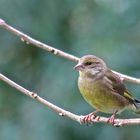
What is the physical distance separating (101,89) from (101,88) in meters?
0.01

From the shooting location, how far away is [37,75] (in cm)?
804

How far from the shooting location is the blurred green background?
7.60 m

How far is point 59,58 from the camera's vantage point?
7816mm

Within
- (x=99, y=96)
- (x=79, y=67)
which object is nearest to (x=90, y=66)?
(x=79, y=67)

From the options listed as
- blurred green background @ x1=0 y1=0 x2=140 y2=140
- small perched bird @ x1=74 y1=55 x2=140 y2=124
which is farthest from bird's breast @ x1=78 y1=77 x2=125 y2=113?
blurred green background @ x1=0 y1=0 x2=140 y2=140

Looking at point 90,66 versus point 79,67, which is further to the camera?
point 90,66

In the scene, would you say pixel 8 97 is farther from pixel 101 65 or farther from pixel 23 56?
pixel 101 65

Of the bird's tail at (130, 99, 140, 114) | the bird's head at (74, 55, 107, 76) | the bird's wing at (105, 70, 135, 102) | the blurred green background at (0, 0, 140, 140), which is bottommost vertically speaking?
the bird's tail at (130, 99, 140, 114)

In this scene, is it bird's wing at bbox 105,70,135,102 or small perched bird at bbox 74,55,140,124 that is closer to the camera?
small perched bird at bbox 74,55,140,124

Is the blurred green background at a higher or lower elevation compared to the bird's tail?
higher

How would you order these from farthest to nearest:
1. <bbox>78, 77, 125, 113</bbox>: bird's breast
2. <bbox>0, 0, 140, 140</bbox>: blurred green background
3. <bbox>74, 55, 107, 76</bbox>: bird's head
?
<bbox>0, 0, 140, 140</bbox>: blurred green background
<bbox>74, 55, 107, 76</bbox>: bird's head
<bbox>78, 77, 125, 113</bbox>: bird's breast

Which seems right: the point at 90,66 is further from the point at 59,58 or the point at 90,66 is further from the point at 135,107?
the point at 59,58

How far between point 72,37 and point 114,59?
58 cm

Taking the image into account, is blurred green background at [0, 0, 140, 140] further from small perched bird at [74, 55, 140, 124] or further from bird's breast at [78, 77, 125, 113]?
bird's breast at [78, 77, 125, 113]
